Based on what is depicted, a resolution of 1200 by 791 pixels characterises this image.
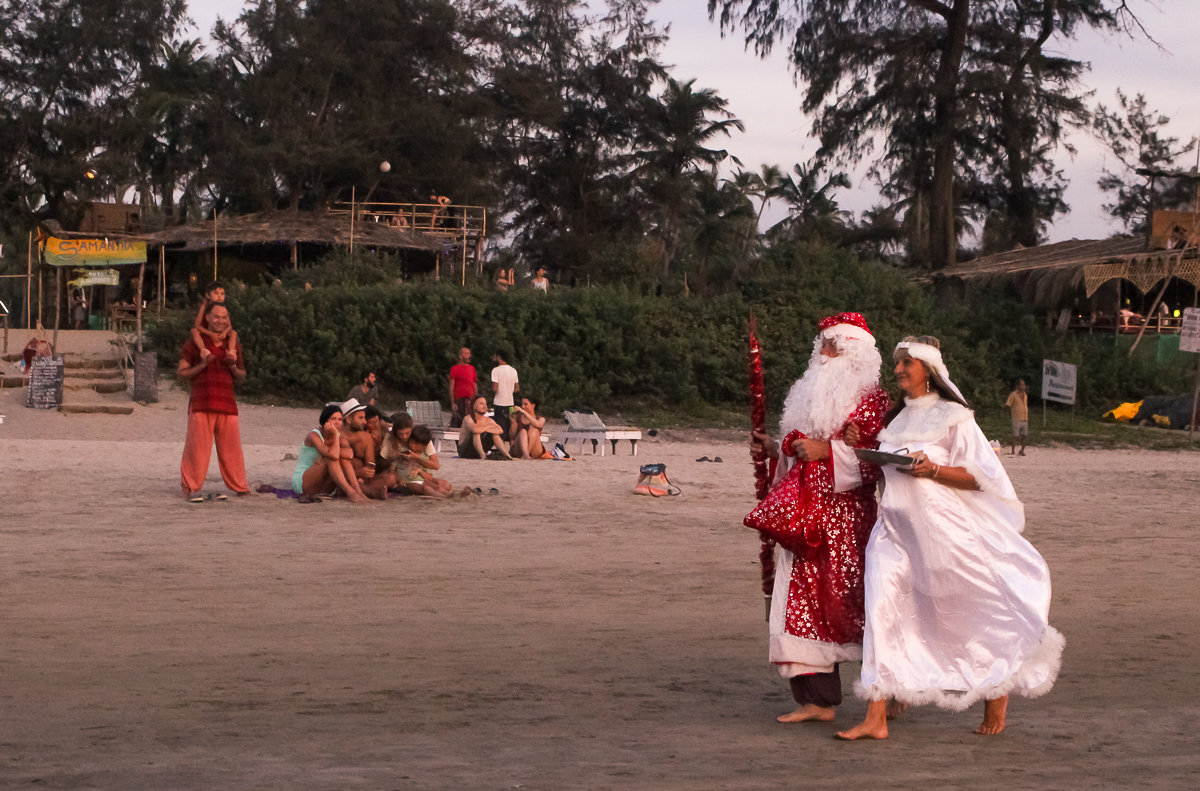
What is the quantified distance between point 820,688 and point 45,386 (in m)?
21.5

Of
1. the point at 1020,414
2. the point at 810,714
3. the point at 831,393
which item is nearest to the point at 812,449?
the point at 831,393

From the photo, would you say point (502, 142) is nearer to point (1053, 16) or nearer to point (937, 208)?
point (937, 208)

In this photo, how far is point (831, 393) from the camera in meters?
5.61

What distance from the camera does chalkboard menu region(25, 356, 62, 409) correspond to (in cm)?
2434

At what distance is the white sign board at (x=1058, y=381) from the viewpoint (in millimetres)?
28969

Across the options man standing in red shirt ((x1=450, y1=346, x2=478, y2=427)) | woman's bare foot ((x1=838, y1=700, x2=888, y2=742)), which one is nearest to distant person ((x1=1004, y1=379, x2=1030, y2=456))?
man standing in red shirt ((x1=450, y1=346, x2=478, y2=427))

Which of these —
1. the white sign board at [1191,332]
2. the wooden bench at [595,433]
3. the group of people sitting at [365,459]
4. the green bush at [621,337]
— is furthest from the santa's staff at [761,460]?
the green bush at [621,337]

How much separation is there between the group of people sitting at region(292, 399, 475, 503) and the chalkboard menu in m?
12.6

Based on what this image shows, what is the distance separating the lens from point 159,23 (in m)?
45.4

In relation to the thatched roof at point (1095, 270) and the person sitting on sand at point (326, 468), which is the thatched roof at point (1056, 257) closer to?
the thatched roof at point (1095, 270)

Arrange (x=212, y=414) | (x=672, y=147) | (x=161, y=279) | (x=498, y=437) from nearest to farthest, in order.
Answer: (x=212, y=414), (x=498, y=437), (x=161, y=279), (x=672, y=147)

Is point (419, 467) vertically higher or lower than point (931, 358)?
lower

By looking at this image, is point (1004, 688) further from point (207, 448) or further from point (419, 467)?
point (207, 448)

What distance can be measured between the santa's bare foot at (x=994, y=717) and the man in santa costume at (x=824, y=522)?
543 millimetres
